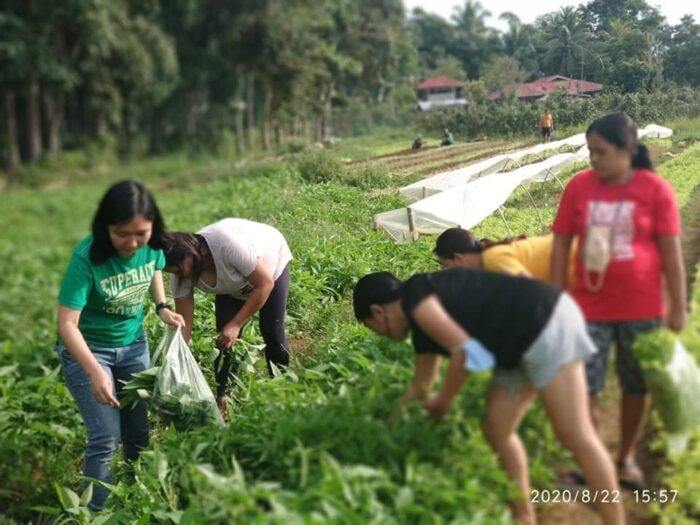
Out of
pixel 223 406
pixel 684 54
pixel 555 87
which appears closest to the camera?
pixel 223 406

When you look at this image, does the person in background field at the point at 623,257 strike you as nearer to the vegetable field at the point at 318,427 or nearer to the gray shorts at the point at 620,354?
the gray shorts at the point at 620,354

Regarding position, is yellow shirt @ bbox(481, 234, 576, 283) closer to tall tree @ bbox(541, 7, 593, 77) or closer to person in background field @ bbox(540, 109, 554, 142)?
tall tree @ bbox(541, 7, 593, 77)

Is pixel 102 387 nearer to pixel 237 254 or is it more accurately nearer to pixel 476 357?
pixel 237 254

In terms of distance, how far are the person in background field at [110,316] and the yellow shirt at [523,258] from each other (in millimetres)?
1396

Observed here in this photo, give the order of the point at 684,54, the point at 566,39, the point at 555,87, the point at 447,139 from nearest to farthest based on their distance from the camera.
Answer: the point at 566,39, the point at 684,54, the point at 555,87, the point at 447,139

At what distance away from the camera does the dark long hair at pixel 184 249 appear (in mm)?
3486

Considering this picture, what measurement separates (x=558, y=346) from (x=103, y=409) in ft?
7.37

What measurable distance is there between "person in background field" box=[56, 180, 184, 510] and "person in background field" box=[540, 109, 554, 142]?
8.76ft

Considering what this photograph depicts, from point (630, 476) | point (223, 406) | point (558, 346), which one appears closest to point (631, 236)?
point (558, 346)

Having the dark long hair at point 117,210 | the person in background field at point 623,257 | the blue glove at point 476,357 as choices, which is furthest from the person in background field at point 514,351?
the dark long hair at point 117,210

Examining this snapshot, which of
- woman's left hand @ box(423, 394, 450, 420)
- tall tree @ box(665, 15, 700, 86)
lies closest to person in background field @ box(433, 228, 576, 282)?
woman's left hand @ box(423, 394, 450, 420)

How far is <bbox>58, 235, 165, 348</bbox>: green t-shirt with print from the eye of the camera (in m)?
3.21

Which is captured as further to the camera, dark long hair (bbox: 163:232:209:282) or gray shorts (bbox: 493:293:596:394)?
dark long hair (bbox: 163:232:209:282)

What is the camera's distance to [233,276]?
12.3 feet
